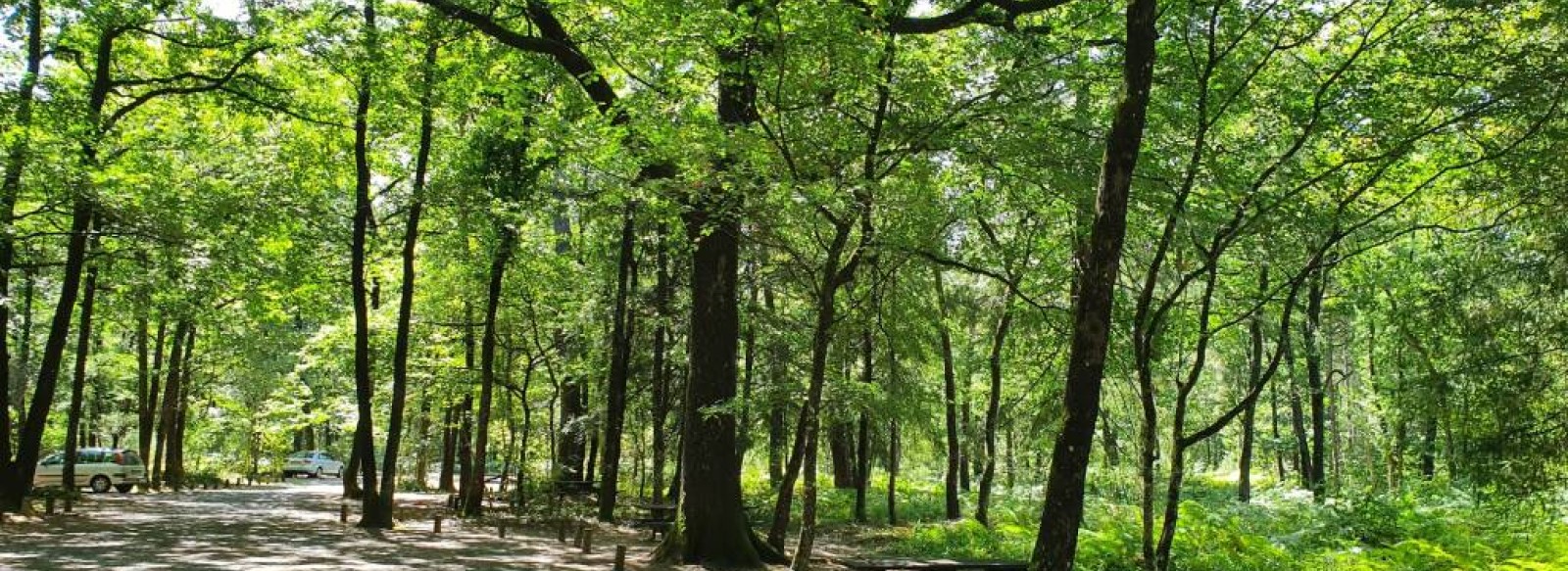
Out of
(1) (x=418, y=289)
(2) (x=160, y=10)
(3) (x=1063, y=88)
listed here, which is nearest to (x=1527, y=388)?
(3) (x=1063, y=88)

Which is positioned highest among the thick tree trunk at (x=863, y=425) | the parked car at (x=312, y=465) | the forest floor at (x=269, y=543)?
the thick tree trunk at (x=863, y=425)

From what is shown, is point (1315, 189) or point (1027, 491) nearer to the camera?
point (1315, 189)

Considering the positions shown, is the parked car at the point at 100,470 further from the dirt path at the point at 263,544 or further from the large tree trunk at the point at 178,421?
the dirt path at the point at 263,544

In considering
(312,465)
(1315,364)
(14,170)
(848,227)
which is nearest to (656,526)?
(848,227)

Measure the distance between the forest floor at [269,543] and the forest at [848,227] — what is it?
4.40 feet

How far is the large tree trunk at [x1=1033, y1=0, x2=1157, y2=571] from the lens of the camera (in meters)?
7.11

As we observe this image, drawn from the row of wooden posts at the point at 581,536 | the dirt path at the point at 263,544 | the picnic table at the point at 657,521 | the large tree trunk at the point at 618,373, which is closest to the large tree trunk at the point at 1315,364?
the picnic table at the point at 657,521

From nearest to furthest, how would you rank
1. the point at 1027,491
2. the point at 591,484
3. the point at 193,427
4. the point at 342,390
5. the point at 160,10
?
the point at 160,10, the point at 591,484, the point at 1027,491, the point at 342,390, the point at 193,427

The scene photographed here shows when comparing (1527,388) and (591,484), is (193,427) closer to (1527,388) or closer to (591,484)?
(591,484)

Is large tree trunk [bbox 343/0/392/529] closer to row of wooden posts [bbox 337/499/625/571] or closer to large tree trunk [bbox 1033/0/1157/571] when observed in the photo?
row of wooden posts [bbox 337/499/625/571]

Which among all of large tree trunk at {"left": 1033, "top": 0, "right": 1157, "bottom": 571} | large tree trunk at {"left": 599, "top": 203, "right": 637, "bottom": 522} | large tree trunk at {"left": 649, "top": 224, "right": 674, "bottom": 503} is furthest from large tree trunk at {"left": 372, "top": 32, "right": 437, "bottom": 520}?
large tree trunk at {"left": 1033, "top": 0, "right": 1157, "bottom": 571}

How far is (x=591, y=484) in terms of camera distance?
22875 mm

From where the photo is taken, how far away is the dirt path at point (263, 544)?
1202cm

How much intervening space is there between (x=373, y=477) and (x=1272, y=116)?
1552 cm
